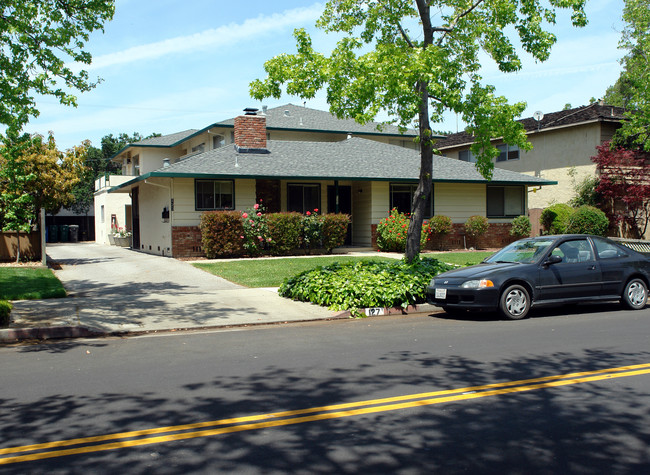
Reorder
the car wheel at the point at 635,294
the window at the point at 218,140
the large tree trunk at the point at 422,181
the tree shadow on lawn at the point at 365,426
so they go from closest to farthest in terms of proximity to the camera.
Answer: the tree shadow on lawn at the point at 365,426 < the car wheel at the point at 635,294 < the large tree trunk at the point at 422,181 < the window at the point at 218,140

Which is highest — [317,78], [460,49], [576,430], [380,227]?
[460,49]

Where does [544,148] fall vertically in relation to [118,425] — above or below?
above

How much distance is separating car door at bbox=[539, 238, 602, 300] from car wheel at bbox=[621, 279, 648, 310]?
0.66 metres

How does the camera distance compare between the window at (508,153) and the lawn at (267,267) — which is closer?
the lawn at (267,267)

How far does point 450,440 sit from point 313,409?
51.4 inches

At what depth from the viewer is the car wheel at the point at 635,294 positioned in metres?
11.3

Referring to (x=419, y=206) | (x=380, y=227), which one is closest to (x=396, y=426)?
(x=419, y=206)

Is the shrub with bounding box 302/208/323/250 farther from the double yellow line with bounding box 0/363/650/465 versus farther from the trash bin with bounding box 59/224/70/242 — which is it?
the trash bin with bounding box 59/224/70/242

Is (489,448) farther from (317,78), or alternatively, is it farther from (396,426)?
(317,78)

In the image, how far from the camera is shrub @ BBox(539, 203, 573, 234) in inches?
1083

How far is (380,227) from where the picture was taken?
80.6 feet

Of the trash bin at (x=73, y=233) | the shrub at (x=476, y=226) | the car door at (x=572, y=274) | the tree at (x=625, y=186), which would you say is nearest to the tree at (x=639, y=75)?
the tree at (x=625, y=186)

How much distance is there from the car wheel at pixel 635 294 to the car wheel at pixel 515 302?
7.36ft

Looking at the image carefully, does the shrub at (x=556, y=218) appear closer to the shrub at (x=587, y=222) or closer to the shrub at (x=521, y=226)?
the shrub at (x=587, y=222)
